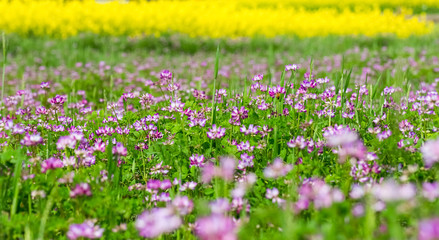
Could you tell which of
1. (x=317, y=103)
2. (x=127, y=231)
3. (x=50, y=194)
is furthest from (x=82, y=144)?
(x=317, y=103)

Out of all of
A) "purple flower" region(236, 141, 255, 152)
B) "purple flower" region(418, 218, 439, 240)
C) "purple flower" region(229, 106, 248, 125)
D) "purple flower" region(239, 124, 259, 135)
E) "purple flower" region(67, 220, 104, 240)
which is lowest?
"purple flower" region(67, 220, 104, 240)

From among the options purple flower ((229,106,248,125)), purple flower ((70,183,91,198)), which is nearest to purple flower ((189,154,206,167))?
purple flower ((229,106,248,125))

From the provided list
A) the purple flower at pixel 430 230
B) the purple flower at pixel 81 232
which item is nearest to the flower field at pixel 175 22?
the purple flower at pixel 81 232

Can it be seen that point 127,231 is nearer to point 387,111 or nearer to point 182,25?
point 387,111

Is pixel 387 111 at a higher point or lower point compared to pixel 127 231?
higher

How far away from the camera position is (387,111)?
11.6ft

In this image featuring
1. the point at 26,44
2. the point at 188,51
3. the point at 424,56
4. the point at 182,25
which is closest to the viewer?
the point at 424,56

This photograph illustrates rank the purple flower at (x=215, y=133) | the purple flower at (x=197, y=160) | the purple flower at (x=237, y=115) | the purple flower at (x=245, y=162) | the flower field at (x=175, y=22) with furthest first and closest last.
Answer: the flower field at (x=175, y=22) → the purple flower at (x=237, y=115) → the purple flower at (x=215, y=133) → the purple flower at (x=197, y=160) → the purple flower at (x=245, y=162)

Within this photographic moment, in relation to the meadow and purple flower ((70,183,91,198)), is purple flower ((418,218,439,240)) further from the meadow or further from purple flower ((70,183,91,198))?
purple flower ((70,183,91,198))

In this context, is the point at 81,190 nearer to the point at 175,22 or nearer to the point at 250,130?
the point at 250,130

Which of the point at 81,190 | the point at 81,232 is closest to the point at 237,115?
the point at 81,190

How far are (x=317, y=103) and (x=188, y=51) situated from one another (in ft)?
28.6

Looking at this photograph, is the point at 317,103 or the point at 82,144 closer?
the point at 82,144

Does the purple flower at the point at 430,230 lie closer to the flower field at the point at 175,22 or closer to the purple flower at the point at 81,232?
the purple flower at the point at 81,232
